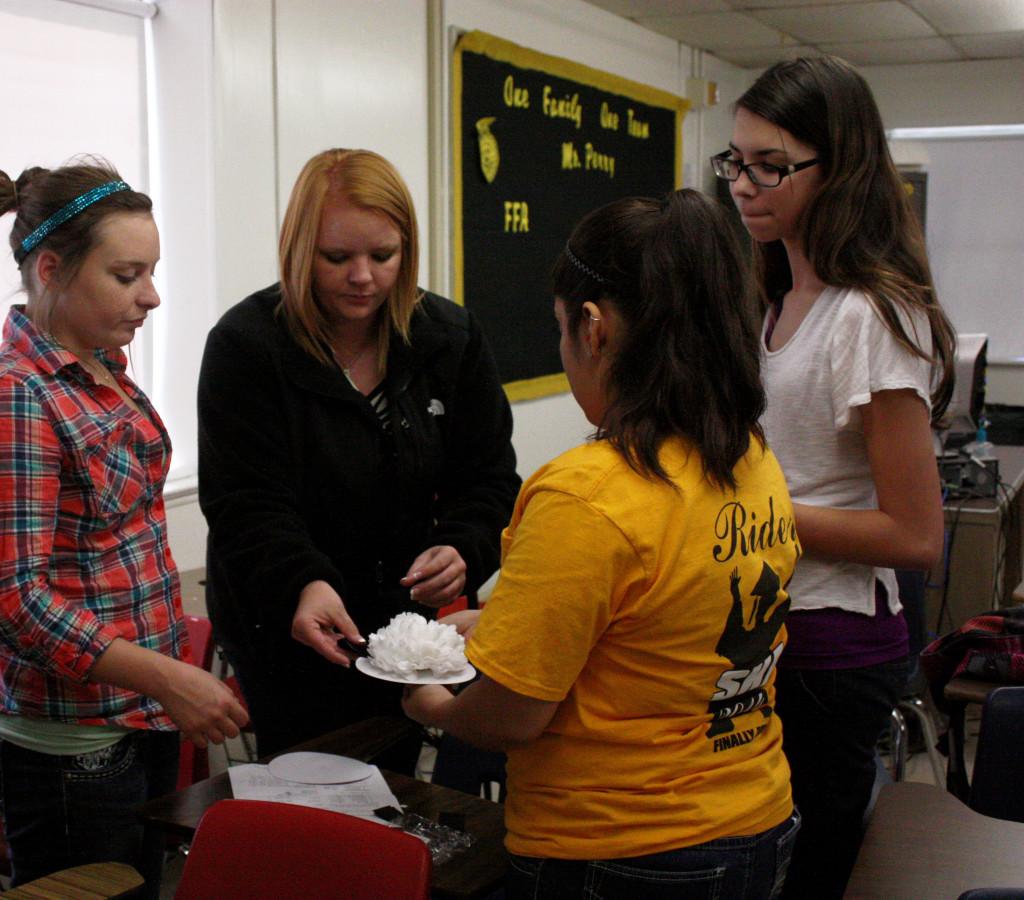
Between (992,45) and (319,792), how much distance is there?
650cm

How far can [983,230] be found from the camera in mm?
7395

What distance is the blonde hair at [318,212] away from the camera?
1810 mm

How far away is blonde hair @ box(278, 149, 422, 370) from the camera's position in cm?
181

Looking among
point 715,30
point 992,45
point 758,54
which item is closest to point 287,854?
point 715,30

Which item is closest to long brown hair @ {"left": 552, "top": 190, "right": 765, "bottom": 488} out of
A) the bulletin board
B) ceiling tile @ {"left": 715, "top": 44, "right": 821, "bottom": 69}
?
the bulletin board

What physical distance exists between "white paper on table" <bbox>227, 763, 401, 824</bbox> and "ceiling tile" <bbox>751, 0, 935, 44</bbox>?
196 inches

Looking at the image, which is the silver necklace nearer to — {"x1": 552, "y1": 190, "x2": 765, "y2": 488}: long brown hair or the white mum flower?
the white mum flower

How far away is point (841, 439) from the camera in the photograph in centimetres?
156

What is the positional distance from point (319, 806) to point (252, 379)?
643mm

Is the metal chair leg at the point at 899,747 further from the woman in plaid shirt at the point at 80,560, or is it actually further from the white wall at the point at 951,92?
the white wall at the point at 951,92

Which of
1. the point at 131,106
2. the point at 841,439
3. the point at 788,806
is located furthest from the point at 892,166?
the point at 131,106

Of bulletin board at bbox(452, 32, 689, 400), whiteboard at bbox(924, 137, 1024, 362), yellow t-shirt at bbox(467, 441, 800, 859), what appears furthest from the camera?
whiteboard at bbox(924, 137, 1024, 362)

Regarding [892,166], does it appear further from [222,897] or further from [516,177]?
[516,177]

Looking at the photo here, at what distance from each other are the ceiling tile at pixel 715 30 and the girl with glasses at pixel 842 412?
4.52 meters
